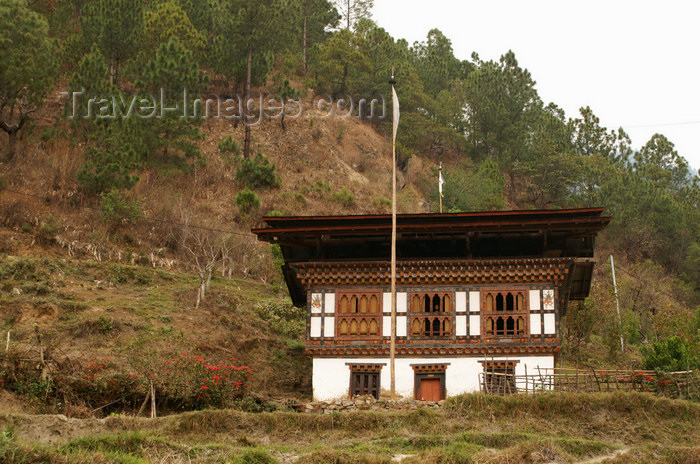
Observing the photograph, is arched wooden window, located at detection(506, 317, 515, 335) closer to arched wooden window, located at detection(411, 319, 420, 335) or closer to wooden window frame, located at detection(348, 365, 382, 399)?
arched wooden window, located at detection(411, 319, 420, 335)

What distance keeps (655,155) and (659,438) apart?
62546 millimetres

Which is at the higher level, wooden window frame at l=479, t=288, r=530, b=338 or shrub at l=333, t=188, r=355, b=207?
shrub at l=333, t=188, r=355, b=207

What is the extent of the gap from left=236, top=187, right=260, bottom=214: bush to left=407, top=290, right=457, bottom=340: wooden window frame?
88.6 feet

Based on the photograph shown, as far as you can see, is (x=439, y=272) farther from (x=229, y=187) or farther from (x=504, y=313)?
(x=229, y=187)

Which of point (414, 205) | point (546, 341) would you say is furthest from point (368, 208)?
point (546, 341)

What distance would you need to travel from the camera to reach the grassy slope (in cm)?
2048

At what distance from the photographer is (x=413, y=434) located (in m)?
23.5

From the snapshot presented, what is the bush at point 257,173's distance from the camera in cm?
6106

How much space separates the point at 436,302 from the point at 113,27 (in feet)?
127

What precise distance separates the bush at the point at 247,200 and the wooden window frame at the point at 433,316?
27.0m

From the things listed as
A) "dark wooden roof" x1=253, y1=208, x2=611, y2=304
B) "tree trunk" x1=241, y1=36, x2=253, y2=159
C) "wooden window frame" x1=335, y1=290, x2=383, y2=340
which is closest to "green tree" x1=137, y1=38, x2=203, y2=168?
"tree trunk" x1=241, y1=36, x2=253, y2=159

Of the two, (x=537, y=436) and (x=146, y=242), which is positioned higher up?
(x=146, y=242)

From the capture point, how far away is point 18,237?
43.9 m

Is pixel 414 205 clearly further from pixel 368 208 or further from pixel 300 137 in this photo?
pixel 300 137
